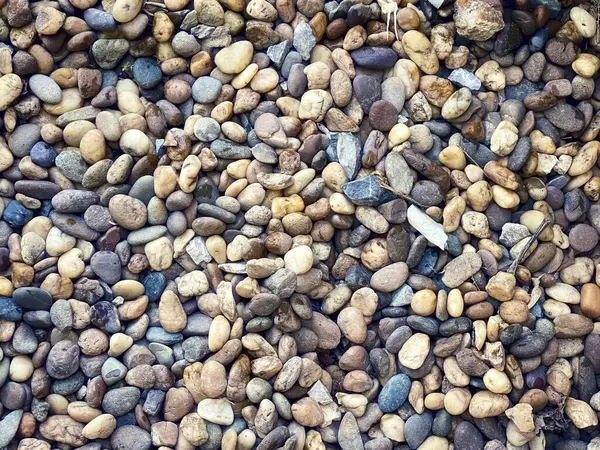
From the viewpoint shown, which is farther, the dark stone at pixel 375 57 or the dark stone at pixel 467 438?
the dark stone at pixel 375 57

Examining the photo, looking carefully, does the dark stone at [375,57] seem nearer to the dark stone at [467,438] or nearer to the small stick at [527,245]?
the small stick at [527,245]

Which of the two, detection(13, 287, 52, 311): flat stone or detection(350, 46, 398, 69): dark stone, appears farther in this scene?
detection(350, 46, 398, 69): dark stone

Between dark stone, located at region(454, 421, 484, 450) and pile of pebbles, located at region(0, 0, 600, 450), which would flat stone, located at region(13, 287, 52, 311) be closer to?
pile of pebbles, located at region(0, 0, 600, 450)

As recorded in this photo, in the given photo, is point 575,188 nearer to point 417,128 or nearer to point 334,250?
point 417,128

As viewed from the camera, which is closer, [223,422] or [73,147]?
[223,422]

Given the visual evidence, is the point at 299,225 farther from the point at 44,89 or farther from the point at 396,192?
the point at 44,89

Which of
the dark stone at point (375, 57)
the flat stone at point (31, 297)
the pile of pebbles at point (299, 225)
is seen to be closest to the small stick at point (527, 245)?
the pile of pebbles at point (299, 225)

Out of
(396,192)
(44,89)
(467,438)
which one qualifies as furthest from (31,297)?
(467,438)

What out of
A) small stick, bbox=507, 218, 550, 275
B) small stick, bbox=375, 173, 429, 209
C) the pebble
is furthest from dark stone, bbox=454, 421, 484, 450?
the pebble

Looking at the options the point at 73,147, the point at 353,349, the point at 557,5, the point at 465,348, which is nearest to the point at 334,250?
the point at 353,349
